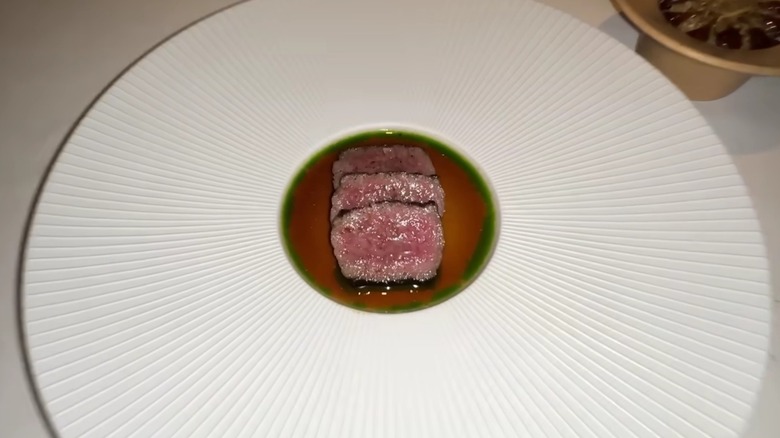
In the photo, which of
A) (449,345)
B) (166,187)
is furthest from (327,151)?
(449,345)

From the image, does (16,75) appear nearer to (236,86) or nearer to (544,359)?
(236,86)

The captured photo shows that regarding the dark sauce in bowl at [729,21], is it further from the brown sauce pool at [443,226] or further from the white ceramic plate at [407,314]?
the brown sauce pool at [443,226]

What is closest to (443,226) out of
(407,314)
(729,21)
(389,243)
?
(389,243)

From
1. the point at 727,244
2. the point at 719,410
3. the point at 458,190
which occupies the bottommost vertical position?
the point at 719,410

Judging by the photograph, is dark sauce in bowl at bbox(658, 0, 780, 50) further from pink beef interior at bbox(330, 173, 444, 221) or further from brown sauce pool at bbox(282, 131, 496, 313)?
pink beef interior at bbox(330, 173, 444, 221)

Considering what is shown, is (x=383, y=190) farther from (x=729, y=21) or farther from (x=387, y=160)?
(x=729, y=21)

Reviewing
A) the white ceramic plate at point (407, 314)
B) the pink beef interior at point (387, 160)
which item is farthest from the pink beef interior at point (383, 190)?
the white ceramic plate at point (407, 314)
